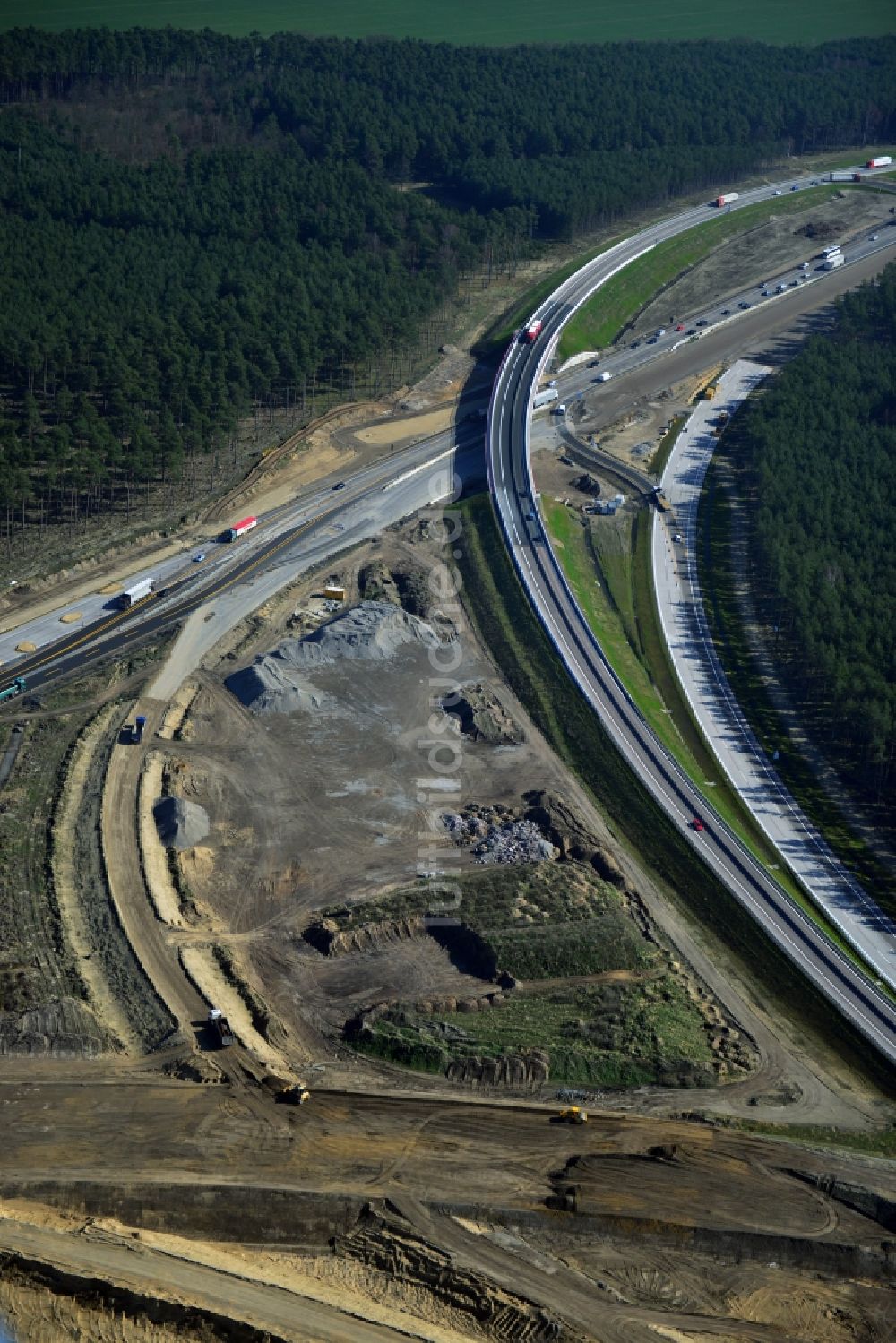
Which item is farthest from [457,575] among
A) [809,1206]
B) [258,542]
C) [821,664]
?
[809,1206]

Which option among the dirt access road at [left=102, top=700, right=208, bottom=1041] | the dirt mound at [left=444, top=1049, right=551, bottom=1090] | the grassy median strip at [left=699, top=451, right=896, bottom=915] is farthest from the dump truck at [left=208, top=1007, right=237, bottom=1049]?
the grassy median strip at [left=699, top=451, right=896, bottom=915]

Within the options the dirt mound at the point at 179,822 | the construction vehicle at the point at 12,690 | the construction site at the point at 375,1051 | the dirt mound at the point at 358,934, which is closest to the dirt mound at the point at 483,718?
the construction site at the point at 375,1051

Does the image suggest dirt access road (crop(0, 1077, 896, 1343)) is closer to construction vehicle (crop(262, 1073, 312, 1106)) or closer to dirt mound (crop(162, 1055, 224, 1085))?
construction vehicle (crop(262, 1073, 312, 1106))

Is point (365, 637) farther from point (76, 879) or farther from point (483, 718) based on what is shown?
point (76, 879)

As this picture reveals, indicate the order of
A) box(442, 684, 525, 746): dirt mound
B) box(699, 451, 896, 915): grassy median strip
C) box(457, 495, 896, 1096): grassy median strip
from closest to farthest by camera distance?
box(457, 495, 896, 1096): grassy median strip < box(699, 451, 896, 915): grassy median strip < box(442, 684, 525, 746): dirt mound

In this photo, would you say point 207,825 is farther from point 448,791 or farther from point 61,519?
point 61,519
